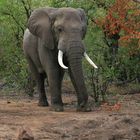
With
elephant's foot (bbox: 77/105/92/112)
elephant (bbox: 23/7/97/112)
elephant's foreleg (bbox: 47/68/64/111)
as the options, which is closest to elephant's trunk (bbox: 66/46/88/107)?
elephant (bbox: 23/7/97/112)

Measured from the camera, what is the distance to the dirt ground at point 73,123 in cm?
955

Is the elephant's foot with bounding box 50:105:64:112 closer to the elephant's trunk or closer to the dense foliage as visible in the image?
the elephant's trunk

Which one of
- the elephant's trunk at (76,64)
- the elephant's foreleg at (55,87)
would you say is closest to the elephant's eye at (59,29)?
the elephant's trunk at (76,64)

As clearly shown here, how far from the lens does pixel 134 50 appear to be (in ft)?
59.0

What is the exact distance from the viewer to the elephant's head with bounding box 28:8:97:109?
12430mm

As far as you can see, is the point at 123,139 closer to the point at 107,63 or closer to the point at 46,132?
the point at 46,132

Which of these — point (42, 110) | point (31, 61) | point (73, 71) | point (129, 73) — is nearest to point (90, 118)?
point (73, 71)

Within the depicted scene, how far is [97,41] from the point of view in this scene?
823 inches

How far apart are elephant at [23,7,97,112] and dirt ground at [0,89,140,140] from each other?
1.94 feet

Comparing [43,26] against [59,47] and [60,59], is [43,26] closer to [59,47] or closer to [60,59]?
[59,47]

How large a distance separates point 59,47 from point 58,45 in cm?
17

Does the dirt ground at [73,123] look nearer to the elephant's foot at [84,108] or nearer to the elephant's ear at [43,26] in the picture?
the elephant's foot at [84,108]

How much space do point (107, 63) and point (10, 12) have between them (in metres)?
5.75

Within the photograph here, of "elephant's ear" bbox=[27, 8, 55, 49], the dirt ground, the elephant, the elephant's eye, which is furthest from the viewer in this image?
"elephant's ear" bbox=[27, 8, 55, 49]
